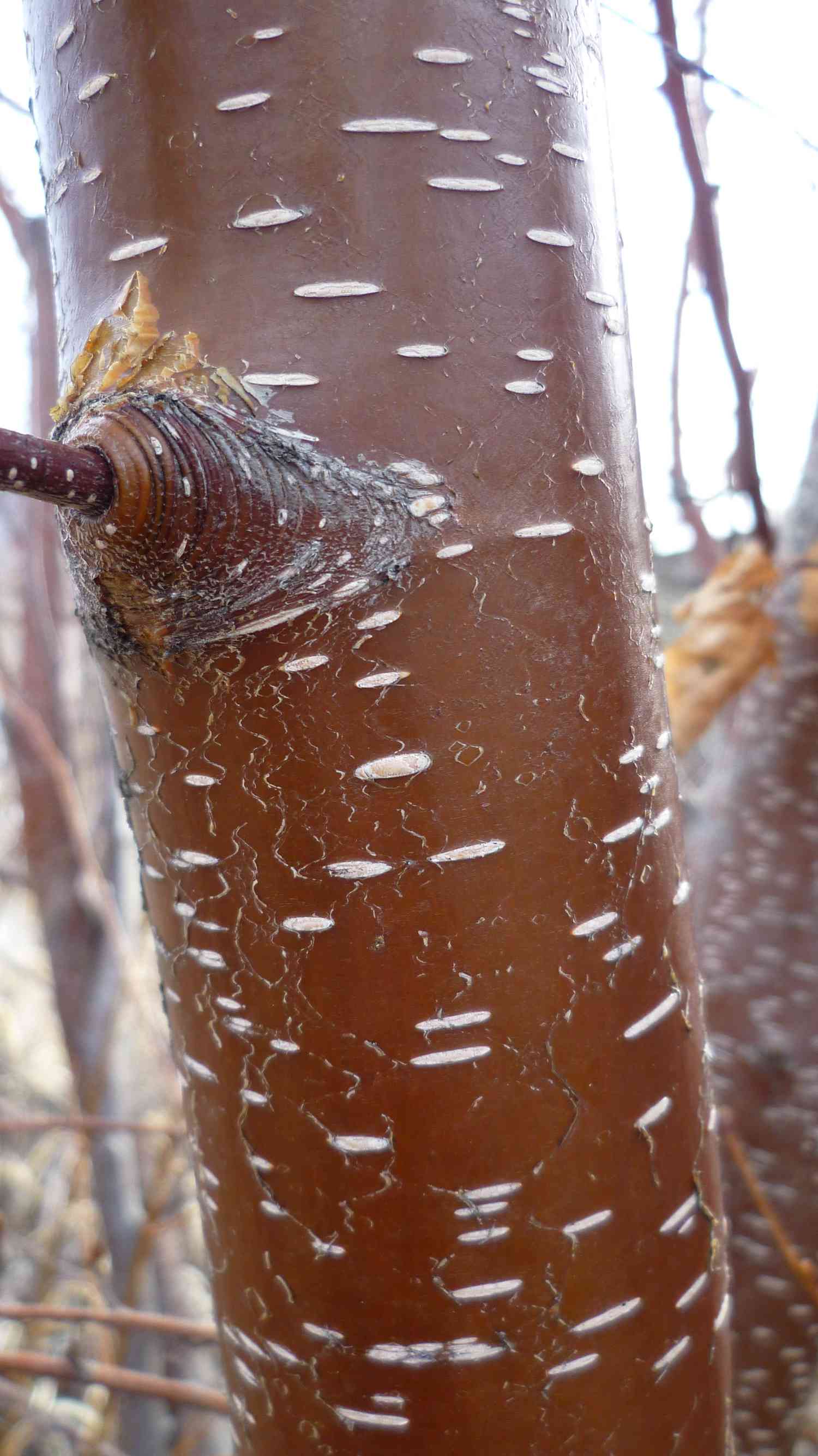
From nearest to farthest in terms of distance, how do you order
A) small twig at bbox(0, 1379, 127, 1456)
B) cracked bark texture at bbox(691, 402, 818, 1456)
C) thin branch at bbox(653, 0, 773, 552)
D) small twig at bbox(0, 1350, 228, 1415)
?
thin branch at bbox(653, 0, 773, 552)
small twig at bbox(0, 1350, 228, 1415)
cracked bark texture at bbox(691, 402, 818, 1456)
small twig at bbox(0, 1379, 127, 1456)

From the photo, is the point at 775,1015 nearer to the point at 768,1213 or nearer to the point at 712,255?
the point at 768,1213

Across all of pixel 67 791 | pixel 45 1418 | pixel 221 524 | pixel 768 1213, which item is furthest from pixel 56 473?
pixel 45 1418

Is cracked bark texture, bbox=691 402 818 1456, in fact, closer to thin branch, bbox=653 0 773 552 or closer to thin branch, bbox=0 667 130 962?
thin branch, bbox=653 0 773 552

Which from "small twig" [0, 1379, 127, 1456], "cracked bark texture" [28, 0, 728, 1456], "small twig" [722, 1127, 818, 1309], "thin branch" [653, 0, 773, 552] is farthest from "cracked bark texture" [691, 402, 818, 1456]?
"small twig" [0, 1379, 127, 1456]

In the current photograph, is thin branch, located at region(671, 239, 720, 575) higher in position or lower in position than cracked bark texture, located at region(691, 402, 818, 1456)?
higher

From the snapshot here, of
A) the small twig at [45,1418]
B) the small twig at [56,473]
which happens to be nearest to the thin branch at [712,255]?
the small twig at [56,473]

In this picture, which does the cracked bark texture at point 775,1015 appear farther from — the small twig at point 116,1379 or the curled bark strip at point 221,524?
the curled bark strip at point 221,524
